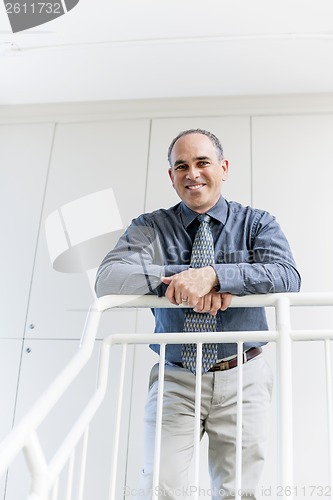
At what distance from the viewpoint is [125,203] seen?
2438 millimetres

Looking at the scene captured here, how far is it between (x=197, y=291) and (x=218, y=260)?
322mm

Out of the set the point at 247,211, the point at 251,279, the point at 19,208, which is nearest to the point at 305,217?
the point at 247,211

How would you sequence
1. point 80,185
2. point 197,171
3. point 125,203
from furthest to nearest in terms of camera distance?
1. point 80,185
2. point 125,203
3. point 197,171

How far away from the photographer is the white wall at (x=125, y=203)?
2.06 metres

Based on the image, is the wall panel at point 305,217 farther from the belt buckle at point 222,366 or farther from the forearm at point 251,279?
the forearm at point 251,279

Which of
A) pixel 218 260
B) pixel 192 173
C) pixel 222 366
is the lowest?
pixel 222 366

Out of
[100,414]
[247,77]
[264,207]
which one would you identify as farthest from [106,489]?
[247,77]

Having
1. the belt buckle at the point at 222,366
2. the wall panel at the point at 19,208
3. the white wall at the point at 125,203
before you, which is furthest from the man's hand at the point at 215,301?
the wall panel at the point at 19,208

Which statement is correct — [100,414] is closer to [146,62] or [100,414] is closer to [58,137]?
[58,137]

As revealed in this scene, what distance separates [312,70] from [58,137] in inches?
48.4

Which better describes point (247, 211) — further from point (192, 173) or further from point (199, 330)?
point (199, 330)

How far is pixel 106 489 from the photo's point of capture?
79.2 inches

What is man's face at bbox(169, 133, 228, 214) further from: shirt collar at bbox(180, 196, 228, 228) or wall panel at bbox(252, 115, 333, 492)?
wall panel at bbox(252, 115, 333, 492)

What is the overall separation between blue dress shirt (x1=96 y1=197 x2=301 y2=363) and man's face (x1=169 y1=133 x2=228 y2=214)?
36 millimetres
